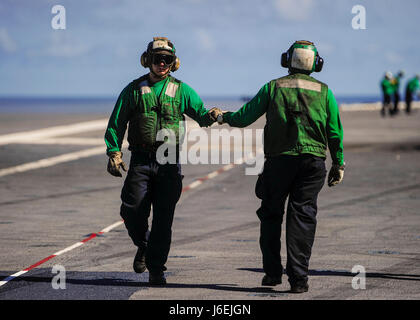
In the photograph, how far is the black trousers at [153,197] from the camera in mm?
7480

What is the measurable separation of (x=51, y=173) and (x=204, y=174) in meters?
3.01

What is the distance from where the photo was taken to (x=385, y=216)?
1187 centimetres

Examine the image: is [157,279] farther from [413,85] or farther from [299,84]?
[413,85]

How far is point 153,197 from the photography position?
760 cm

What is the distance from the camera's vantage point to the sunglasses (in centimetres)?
750

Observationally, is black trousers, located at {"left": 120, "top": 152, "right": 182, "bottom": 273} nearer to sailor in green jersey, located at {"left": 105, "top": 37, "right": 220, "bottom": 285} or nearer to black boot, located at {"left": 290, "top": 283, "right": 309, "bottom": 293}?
sailor in green jersey, located at {"left": 105, "top": 37, "right": 220, "bottom": 285}

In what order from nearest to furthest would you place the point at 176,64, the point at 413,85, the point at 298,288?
the point at 298,288
the point at 176,64
the point at 413,85

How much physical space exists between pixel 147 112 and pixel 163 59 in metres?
0.47

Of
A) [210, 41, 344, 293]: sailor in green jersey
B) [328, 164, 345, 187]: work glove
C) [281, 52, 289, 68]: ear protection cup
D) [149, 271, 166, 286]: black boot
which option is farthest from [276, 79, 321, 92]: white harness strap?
[149, 271, 166, 286]: black boot

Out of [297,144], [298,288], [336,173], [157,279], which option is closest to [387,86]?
[336,173]

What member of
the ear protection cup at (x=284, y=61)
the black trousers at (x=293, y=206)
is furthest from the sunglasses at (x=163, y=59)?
the black trousers at (x=293, y=206)
